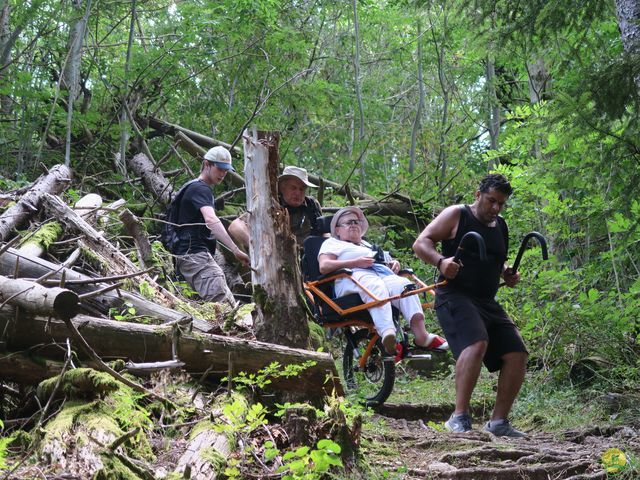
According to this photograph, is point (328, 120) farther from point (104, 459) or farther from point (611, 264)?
point (104, 459)

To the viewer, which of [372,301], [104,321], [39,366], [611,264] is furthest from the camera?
[611,264]

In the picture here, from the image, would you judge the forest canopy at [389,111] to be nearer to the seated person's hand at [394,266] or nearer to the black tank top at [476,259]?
the black tank top at [476,259]

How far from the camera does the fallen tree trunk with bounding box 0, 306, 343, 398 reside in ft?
13.7

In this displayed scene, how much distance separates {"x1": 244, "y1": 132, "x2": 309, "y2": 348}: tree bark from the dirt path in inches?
39.7

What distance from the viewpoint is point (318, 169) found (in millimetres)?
17125

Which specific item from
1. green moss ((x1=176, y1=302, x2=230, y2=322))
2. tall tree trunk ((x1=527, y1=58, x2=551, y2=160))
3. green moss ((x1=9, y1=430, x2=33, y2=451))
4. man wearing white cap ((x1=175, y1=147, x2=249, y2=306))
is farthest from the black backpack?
tall tree trunk ((x1=527, y1=58, x2=551, y2=160))

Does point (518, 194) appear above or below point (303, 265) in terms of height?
above

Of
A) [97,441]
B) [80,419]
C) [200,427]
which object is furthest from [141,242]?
[97,441]

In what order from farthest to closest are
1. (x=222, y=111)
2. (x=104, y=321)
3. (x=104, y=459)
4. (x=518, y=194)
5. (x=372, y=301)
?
1. (x=222, y=111)
2. (x=518, y=194)
3. (x=372, y=301)
4. (x=104, y=321)
5. (x=104, y=459)

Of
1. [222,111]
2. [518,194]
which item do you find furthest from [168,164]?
[518,194]

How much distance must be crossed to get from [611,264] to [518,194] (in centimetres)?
190

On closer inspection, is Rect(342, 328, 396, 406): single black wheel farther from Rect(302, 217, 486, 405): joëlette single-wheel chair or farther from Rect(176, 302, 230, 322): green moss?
Rect(176, 302, 230, 322): green moss

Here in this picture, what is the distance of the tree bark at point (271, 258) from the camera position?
18.7 feet

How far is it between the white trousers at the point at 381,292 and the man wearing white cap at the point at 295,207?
1.01 metres
